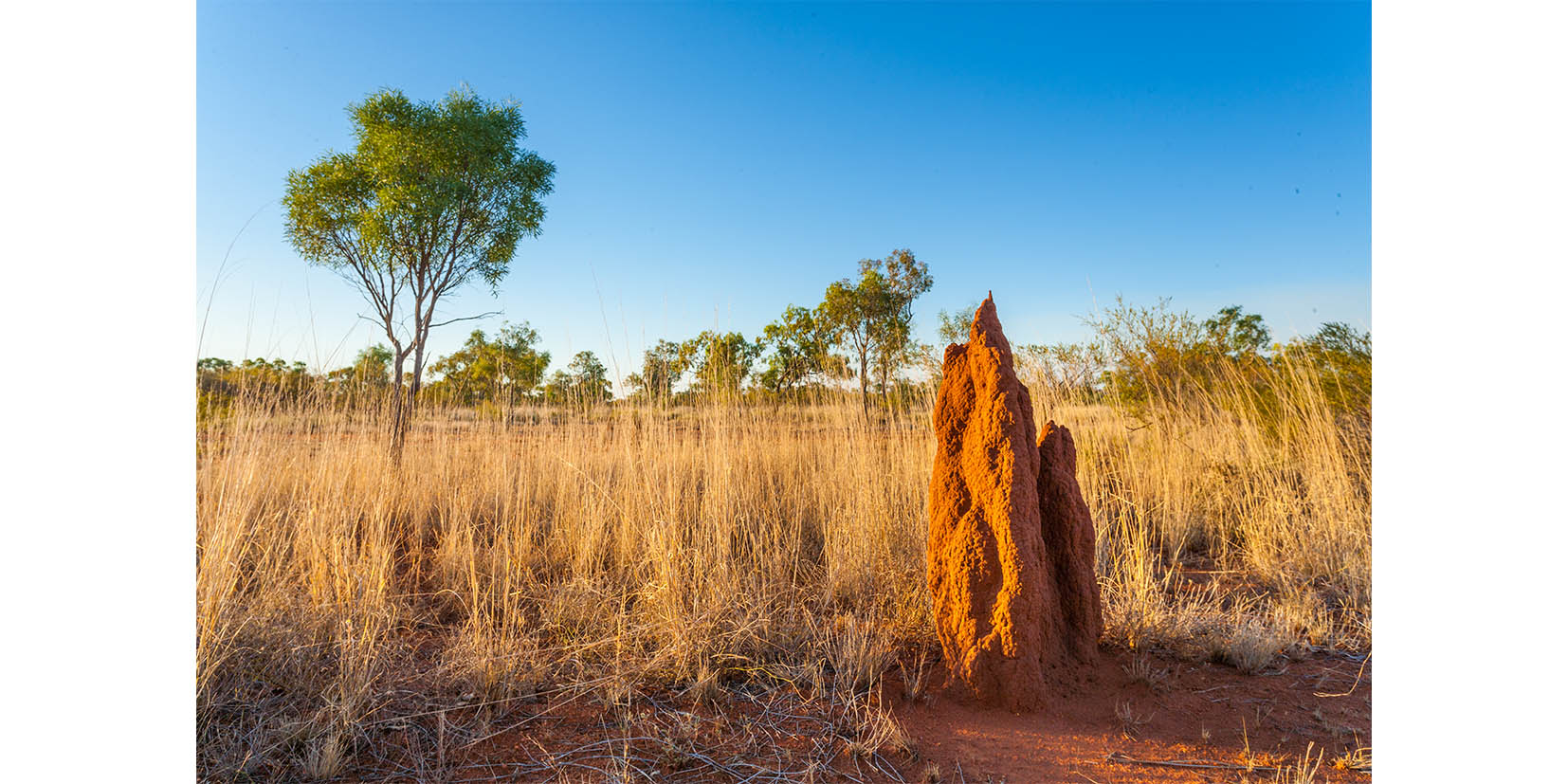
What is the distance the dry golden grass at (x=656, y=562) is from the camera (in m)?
2.76

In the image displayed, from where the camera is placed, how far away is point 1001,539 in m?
2.61

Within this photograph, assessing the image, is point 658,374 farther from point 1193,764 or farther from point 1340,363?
point 1340,363

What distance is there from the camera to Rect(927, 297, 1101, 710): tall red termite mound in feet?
8.52

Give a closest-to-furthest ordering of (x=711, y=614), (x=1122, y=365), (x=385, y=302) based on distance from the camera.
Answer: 1. (x=711, y=614)
2. (x=385, y=302)
3. (x=1122, y=365)

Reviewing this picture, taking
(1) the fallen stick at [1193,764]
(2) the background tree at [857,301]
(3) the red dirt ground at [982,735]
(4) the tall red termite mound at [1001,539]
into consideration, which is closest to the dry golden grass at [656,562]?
(3) the red dirt ground at [982,735]

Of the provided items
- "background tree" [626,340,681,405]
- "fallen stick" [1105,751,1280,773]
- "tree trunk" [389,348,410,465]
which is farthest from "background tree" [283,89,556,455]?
"fallen stick" [1105,751,1280,773]

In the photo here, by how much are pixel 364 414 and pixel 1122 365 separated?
815cm

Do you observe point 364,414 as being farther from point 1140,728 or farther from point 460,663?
point 1140,728

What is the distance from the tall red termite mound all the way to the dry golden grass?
1.51 ft

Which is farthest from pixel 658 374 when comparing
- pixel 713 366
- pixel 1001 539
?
pixel 1001 539

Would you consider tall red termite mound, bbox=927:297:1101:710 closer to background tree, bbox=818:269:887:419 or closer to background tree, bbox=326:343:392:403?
background tree, bbox=326:343:392:403

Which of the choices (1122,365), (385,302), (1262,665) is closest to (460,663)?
(1262,665)

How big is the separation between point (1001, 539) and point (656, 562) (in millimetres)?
1728

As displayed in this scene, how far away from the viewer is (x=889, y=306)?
688 inches
